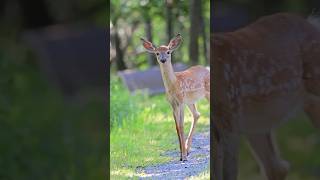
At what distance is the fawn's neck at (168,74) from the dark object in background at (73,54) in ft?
0.87

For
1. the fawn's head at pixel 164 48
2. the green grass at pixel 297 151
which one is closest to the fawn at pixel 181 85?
the fawn's head at pixel 164 48

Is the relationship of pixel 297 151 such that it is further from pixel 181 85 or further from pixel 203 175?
→ pixel 181 85

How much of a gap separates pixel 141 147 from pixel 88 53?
0.46 m

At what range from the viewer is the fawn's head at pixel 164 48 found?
2.78 meters

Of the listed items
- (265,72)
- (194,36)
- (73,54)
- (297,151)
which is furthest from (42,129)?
(297,151)

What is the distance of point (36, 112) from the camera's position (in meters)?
2.72

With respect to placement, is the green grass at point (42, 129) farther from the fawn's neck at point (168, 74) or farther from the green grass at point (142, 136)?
the fawn's neck at point (168, 74)

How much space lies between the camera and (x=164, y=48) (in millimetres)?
2783

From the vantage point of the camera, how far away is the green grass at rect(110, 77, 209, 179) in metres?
2.76

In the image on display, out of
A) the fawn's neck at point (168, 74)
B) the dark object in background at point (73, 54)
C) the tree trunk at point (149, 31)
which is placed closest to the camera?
the dark object in background at point (73, 54)

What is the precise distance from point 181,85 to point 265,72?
362 millimetres

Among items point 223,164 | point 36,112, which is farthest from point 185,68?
point 36,112

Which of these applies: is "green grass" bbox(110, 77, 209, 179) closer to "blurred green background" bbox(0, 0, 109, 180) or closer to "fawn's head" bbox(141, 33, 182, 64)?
"blurred green background" bbox(0, 0, 109, 180)

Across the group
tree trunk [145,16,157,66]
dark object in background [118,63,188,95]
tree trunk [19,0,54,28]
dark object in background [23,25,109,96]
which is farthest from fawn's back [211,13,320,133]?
tree trunk [19,0,54,28]
